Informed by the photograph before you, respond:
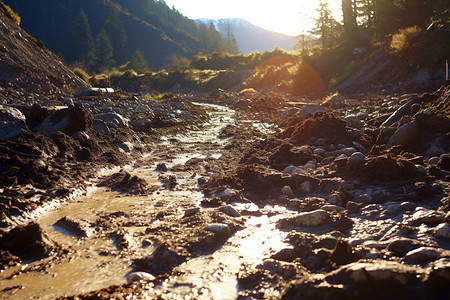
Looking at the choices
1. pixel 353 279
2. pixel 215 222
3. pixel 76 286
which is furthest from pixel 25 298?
pixel 353 279

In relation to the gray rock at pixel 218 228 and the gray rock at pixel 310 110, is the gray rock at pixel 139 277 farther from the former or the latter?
the gray rock at pixel 310 110

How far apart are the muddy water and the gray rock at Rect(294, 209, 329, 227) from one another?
311 mm

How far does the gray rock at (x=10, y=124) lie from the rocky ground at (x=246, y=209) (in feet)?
0.10

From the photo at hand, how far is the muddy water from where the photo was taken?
3094 mm

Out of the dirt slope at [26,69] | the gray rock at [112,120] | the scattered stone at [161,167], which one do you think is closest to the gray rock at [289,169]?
the scattered stone at [161,167]

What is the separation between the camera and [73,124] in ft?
27.4

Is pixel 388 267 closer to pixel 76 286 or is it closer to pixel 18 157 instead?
pixel 76 286

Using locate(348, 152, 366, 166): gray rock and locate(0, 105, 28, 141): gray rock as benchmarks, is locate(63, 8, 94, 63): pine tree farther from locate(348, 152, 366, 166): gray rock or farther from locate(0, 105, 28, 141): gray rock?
locate(348, 152, 366, 166): gray rock

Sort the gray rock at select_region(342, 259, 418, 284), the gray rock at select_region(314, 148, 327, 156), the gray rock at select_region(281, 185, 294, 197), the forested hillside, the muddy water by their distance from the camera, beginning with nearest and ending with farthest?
the gray rock at select_region(342, 259, 418, 284), the muddy water, the gray rock at select_region(281, 185, 294, 197), the gray rock at select_region(314, 148, 327, 156), the forested hillside

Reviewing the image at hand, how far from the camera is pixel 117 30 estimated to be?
98875mm

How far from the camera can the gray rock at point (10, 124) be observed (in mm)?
6793

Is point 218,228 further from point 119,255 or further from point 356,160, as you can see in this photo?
point 356,160

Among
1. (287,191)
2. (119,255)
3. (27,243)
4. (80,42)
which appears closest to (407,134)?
(287,191)

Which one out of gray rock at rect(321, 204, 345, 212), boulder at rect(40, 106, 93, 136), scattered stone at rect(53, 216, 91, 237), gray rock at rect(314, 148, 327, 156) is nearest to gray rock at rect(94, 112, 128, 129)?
boulder at rect(40, 106, 93, 136)
